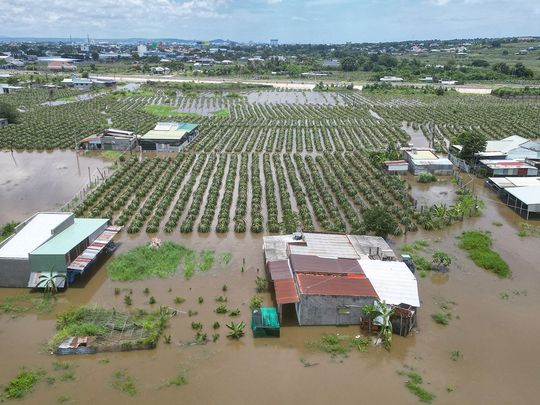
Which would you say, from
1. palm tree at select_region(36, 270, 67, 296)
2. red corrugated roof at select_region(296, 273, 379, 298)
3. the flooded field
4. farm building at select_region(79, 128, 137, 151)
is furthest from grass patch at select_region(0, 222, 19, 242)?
the flooded field

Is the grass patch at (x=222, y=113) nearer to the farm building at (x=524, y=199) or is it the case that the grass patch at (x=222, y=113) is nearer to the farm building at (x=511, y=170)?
the farm building at (x=511, y=170)

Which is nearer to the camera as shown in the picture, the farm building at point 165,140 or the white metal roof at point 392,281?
the white metal roof at point 392,281

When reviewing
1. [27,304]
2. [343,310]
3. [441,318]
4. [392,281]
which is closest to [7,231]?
[27,304]

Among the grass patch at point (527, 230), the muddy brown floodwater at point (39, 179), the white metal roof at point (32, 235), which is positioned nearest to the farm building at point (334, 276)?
the grass patch at point (527, 230)

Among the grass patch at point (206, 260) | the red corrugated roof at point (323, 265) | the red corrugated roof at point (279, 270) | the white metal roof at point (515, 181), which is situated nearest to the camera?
the red corrugated roof at point (279, 270)

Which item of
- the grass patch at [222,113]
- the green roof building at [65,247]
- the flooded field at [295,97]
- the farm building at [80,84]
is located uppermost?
the farm building at [80,84]

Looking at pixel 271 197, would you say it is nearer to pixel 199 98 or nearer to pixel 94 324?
pixel 94 324

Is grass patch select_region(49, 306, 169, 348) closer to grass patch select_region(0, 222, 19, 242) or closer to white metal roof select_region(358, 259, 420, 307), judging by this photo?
white metal roof select_region(358, 259, 420, 307)

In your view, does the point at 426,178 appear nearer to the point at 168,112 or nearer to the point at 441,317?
the point at 441,317
